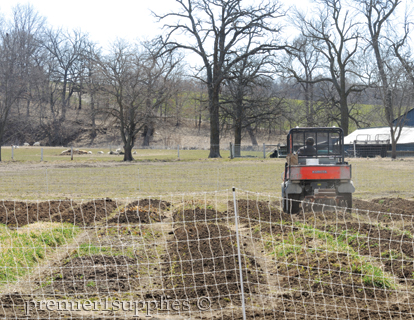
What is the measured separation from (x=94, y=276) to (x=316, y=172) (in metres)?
5.45

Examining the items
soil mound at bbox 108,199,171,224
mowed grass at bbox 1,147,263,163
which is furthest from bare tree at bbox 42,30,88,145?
soil mound at bbox 108,199,171,224

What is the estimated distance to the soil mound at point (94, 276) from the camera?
5.16 meters

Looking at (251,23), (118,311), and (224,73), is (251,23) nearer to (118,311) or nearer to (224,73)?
(224,73)

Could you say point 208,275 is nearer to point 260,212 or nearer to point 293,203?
point 260,212

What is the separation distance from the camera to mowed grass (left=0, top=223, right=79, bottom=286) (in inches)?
226

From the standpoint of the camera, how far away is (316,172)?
29.6ft

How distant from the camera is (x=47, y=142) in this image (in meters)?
55.3

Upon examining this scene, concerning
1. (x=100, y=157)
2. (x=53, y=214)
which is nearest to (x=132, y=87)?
(x=100, y=157)

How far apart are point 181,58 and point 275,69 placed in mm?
8642

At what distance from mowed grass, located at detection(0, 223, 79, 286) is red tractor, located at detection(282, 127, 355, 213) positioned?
189 inches

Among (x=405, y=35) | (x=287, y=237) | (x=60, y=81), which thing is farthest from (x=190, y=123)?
(x=287, y=237)

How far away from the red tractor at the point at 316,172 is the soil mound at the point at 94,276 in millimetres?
4281

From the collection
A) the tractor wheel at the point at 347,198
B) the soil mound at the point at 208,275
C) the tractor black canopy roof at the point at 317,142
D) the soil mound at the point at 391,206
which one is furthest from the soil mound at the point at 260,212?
the soil mound at the point at 391,206

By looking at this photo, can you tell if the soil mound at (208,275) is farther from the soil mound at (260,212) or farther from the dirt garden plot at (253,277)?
the soil mound at (260,212)
